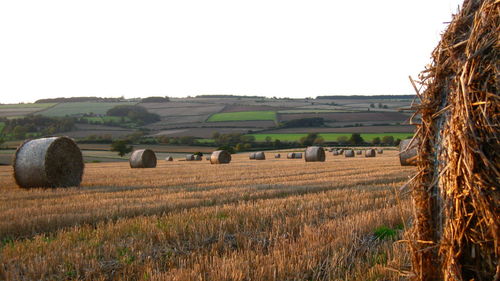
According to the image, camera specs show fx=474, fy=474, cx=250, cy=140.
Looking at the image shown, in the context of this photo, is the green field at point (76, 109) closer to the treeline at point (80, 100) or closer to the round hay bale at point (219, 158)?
the treeline at point (80, 100)

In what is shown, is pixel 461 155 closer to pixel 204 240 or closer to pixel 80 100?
pixel 204 240

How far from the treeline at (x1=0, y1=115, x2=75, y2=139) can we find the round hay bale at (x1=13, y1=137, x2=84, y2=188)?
4591cm

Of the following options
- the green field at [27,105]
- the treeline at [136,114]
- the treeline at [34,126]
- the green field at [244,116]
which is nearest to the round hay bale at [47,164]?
the treeline at [34,126]

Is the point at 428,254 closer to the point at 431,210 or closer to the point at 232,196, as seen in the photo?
→ the point at 431,210

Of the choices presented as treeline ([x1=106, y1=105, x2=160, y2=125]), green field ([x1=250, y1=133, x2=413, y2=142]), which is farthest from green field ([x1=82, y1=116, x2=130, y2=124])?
green field ([x1=250, y1=133, x2=413, y2=142])

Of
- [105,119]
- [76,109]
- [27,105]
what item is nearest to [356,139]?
[105,119]

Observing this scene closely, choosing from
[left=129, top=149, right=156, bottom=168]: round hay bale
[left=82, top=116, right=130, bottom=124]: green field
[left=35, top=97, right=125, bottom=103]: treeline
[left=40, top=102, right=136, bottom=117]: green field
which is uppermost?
[left=35, top=97, right=125, bottom=103]: treeline

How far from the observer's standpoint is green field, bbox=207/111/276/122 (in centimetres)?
7438

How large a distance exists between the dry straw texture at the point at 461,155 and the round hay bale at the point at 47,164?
11.8 metres

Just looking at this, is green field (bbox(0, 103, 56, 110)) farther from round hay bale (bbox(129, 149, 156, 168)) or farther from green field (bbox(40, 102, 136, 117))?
round hay bale (bbox(129, 149, 156, 168))

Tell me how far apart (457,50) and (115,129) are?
66.3 meters

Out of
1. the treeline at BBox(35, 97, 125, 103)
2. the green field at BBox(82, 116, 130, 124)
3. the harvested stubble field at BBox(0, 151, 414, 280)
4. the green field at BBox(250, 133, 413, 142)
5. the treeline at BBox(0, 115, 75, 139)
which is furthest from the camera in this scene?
the treeline at BBox(35, 97, 125, 103)

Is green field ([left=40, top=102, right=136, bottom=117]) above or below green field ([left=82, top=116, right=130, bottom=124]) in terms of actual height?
above

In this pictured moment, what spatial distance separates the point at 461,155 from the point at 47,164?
12227 millimetres
